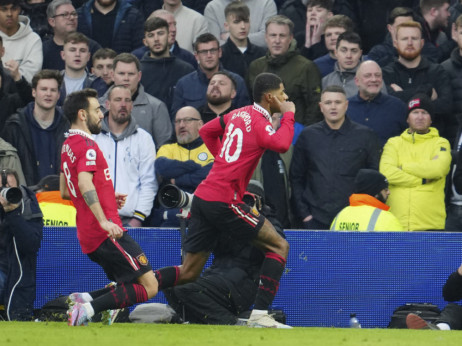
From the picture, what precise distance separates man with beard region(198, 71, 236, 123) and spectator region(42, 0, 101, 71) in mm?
2383

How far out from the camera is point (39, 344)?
743cm

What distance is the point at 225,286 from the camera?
9.63 m

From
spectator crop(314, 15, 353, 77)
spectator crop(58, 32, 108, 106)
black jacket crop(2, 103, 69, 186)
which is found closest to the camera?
black jacket crop(2, 103, 69, 186)

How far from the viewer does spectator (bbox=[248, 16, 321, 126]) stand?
1281 centimetres

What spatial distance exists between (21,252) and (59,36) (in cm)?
499

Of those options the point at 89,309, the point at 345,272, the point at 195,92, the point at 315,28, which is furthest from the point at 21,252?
the point at 315,28

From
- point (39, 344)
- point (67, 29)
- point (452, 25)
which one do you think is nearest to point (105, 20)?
point (67, 29)

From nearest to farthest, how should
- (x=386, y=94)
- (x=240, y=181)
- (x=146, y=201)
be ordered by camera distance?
(x=240, y=181)
(x=146, y=201)
(x=386, y=94)

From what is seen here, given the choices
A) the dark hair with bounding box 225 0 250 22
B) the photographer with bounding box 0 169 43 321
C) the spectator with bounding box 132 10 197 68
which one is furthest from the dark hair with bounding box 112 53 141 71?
the photographer with bounding box 0 169 43 321

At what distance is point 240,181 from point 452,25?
5920 millimetres

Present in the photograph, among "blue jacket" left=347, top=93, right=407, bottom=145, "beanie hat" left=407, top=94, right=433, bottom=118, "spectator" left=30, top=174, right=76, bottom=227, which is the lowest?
"spectator" left=30, top=174, right=76, bottom=227

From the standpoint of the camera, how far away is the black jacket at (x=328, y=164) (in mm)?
11555

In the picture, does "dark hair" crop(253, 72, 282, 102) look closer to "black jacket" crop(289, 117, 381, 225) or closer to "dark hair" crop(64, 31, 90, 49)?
"black jacket" crop(289, 117, 381, 225)

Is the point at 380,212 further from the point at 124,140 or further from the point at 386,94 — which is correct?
the point at 124,140
